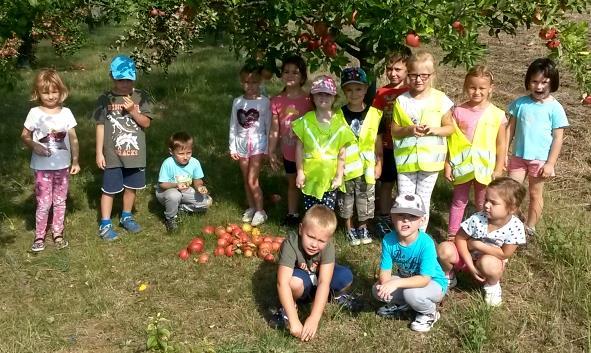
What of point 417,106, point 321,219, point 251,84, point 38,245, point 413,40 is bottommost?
point 38,245

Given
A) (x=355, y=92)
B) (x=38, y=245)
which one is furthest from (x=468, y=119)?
(x=38, y=245)

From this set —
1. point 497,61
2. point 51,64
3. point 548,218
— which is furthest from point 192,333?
point 51,64

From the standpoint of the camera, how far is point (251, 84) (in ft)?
17.8

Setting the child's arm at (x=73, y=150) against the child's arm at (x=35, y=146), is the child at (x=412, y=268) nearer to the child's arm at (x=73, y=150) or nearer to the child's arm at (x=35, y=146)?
the child's arm at (x=73, y=150)

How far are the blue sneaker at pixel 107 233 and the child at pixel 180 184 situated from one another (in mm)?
484

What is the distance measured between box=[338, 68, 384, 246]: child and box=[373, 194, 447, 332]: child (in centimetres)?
104

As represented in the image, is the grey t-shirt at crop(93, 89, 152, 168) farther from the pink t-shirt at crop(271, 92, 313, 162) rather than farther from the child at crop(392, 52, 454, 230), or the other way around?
the child at crop(392, 52, 454, 230)

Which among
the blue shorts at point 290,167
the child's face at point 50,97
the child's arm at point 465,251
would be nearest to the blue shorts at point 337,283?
the child's arm at point 465,251

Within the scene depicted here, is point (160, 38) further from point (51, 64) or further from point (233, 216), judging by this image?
point (51, 64)

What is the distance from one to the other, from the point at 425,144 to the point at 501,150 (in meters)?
0.68

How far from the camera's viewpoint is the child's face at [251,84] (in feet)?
17.7

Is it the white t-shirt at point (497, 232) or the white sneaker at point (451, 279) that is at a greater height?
the white t-shirt at point (497, 232)

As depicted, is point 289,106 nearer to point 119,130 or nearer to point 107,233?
point 119,130

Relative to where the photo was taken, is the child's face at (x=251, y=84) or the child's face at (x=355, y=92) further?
the child's face at (x=251, y=84)
